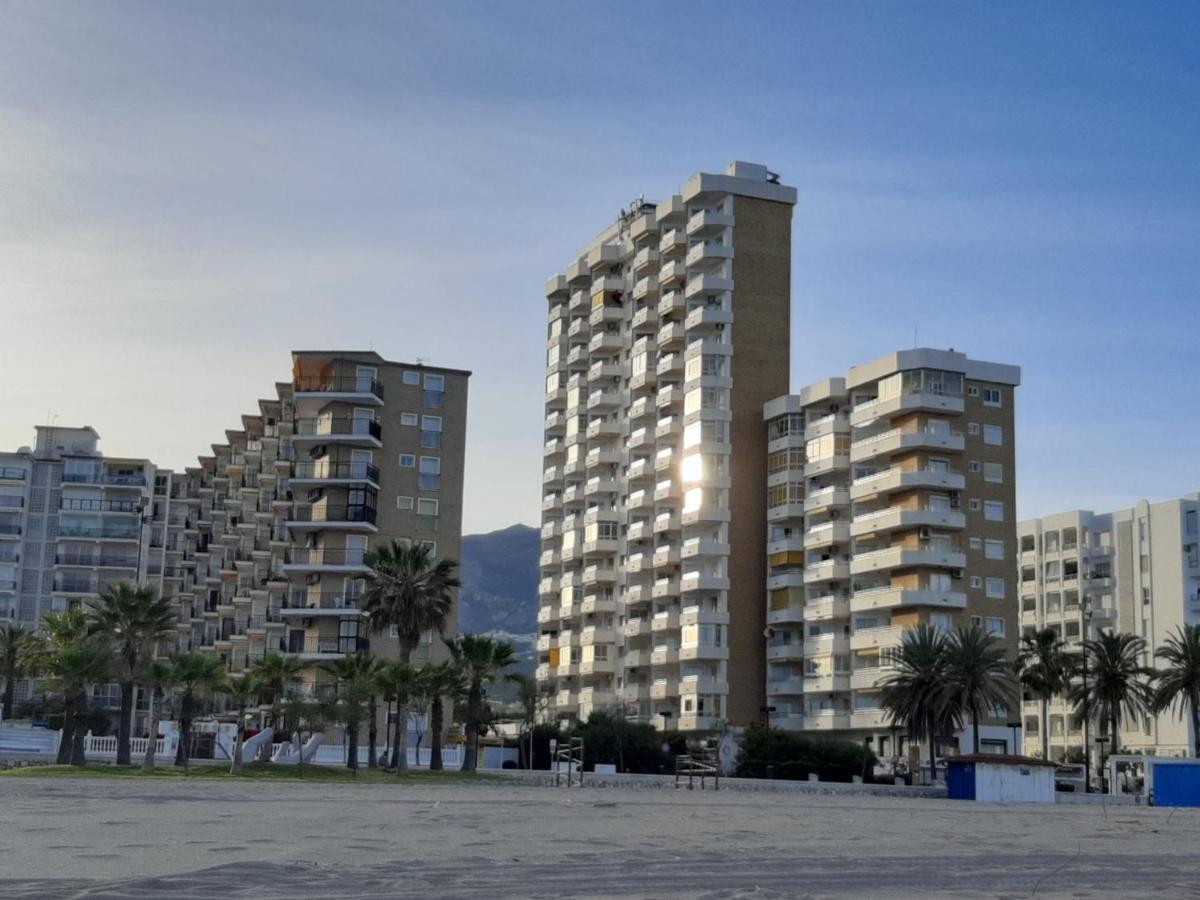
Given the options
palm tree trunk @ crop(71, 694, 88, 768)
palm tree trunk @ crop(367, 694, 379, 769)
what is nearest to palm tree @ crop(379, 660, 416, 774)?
Answer: palm tree trunk @ crop(367, 694, 379, 769)

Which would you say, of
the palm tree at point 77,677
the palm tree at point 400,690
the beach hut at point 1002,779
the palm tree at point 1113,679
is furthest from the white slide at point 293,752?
the palm tree at point 1113,679

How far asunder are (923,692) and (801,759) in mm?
9144

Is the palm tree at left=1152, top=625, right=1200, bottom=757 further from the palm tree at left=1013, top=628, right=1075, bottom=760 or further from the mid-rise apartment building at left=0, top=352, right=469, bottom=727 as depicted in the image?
the mid-rise apartment building at left=0, top=352, right=469, bottom=727

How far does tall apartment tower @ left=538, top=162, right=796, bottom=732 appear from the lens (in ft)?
434

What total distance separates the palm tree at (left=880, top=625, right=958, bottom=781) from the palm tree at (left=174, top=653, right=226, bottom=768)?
146 feet

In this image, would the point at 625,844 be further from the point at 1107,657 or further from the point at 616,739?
the point at 1107,657

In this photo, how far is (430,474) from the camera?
127m

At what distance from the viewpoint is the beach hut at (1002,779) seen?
82688mm

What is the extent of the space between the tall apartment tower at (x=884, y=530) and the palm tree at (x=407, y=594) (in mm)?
34108

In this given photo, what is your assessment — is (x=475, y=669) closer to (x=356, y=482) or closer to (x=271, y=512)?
(x=356, y=482)

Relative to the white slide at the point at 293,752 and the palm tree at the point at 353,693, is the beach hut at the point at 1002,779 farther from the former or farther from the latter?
the white slide at the point at 293,752

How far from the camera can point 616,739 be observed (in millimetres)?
114938

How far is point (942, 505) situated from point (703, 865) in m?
92.1

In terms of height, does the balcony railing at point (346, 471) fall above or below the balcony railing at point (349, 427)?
below
